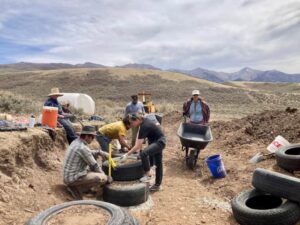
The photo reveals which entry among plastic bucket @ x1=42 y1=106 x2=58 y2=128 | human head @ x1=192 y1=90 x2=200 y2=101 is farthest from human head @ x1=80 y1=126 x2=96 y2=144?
human head @ x1=192 y1=90 x2=200 y2=101

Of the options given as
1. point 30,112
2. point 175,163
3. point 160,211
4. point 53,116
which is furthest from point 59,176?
point 30,112

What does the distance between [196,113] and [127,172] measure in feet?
11.9

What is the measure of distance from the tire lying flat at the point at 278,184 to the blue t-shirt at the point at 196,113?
406 centimetres

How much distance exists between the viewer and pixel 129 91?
196 ft

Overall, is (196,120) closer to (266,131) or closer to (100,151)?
(266,131)

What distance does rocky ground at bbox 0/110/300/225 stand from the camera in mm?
5934

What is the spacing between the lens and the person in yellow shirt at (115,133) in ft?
26.4

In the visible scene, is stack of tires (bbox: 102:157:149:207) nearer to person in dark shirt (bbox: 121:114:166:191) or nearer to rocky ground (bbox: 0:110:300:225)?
person in dark shirt (bbox: 121:114:166:191)

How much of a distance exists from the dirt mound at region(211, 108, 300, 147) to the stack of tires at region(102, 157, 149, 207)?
476 centimetres

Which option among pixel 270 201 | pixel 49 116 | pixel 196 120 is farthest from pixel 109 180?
pixel 196 120

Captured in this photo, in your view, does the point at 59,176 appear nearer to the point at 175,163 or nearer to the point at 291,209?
the point at 175,163

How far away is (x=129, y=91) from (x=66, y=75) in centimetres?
2387

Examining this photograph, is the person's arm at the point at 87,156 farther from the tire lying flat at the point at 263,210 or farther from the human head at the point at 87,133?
the tire lying flat at the point at 263,210

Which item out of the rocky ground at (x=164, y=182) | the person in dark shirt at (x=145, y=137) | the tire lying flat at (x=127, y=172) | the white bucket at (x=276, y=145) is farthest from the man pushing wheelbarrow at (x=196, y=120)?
the tire lying flat at (x=127, y=172)
